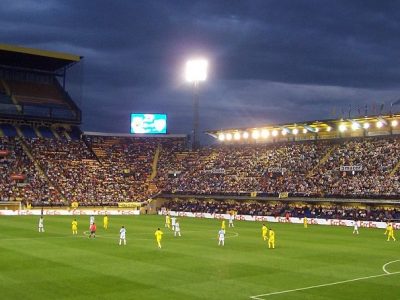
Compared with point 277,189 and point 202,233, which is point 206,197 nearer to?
point 277,189

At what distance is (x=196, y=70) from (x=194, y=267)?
2477 inches

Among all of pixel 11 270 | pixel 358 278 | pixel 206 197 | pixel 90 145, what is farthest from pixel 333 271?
pixel 90 145

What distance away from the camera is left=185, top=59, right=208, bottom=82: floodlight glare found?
89.4m

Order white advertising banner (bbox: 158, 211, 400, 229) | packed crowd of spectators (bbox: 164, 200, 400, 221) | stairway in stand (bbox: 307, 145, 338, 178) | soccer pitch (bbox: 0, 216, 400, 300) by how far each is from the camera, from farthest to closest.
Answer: stairway in stand (bbox: 307, 145, 338, 178)
packed crowd of spectators (bbox: 164, 200, 400, 221)
white advertising banner (bbox: 158, 211, 400, 229)
soccer pitch (bbox: 0, 216, 400, 300)

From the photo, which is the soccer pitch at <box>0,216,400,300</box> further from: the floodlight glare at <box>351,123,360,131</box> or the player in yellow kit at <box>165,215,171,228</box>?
the floodlight glare at <box>351,123,360,131</box>

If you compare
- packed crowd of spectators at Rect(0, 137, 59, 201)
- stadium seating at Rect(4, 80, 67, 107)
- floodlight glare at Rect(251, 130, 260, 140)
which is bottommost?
packed crowd of spectators at Rect(0, 137, 59, 201)

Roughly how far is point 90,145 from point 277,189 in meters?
41.4

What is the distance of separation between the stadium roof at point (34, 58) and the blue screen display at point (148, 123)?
1606 centimetres

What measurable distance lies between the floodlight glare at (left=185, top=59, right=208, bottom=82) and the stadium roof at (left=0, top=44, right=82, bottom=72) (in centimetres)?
2456

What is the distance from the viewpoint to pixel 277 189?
77438mm

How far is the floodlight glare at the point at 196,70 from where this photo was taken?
8944cm

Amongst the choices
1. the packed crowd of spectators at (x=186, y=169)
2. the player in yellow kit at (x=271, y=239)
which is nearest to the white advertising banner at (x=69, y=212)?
Answer: the packed crowd of spectators at (x=186, y=169)

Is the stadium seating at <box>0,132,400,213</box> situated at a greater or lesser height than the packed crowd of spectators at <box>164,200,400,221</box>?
greater

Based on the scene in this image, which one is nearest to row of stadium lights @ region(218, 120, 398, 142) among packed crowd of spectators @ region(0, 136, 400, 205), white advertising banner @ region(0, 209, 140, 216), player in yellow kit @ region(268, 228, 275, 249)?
packed crowd of spectators @ region(0, 136, 400, 205)
